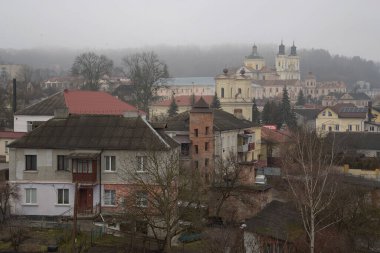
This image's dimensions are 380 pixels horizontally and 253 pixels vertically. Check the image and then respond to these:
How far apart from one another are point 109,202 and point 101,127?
3364mm

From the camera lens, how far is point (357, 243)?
22438mm

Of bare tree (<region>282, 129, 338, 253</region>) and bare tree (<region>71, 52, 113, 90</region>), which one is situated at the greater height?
bare tree (<region>71, 52, 113, 90</region>)

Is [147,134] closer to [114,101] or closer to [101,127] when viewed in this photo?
[101,127]

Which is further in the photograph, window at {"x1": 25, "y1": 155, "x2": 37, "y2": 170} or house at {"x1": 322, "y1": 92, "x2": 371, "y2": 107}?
house at {"x1": 322, "y1": 92, "x2": 371, "y2": 107}

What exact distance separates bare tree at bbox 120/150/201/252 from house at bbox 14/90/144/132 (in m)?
17.7

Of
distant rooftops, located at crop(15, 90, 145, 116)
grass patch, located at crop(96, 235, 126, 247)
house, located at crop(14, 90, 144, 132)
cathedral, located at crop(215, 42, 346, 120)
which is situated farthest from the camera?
cathedral, located at crop(215, 42, 346, 120)

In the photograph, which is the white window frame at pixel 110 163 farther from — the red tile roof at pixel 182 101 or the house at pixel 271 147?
the red tile roof at pixel 182 101

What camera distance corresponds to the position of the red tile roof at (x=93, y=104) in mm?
41175

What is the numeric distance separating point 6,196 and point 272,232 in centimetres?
1102

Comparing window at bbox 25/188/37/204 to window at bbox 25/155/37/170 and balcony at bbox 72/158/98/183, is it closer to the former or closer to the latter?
window at bbox 25/155/37/170

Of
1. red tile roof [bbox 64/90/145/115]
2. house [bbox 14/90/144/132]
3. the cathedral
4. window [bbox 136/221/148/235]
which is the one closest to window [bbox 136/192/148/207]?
window [bbox 136/221/148/235]

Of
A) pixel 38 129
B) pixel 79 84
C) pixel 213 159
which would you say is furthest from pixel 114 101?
pixel 79 84

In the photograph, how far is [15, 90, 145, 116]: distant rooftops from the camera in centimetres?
4009

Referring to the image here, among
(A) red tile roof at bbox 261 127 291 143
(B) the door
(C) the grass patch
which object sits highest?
(A) red tile roof at bbox 261 127 291 143
